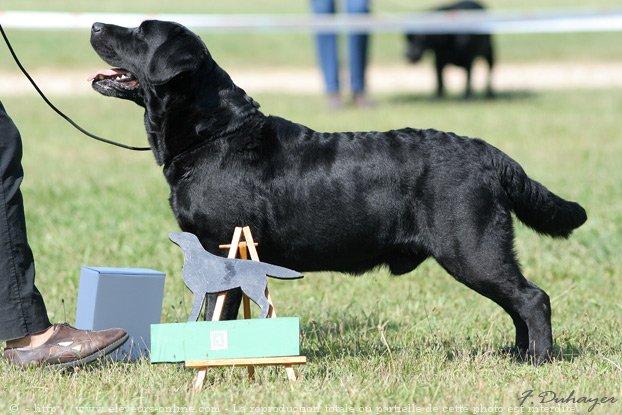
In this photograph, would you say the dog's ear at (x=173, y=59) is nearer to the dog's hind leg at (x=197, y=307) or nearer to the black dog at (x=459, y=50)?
the dog's hind leg at (x=197, y=307)

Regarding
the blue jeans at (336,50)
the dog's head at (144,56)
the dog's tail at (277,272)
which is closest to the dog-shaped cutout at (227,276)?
the dog's tail at (277,272)

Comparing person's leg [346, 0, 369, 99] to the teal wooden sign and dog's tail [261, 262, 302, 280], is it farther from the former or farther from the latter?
the teal wooden sign

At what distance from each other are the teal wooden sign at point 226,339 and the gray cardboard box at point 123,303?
0.76 m

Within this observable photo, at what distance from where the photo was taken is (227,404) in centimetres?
384

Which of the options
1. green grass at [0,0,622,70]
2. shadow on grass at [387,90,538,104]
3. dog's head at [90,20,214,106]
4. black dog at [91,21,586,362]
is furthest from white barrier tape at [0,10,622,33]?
green grass at [0,0,622,70]

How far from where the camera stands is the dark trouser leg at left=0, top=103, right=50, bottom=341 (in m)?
4.20

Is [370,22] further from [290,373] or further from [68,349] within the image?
[290,373]

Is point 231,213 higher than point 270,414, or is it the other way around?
point 231,213

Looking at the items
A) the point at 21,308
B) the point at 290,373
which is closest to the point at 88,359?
the point at 21,308

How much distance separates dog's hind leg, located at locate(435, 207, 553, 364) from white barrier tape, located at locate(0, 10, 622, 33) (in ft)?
24.5

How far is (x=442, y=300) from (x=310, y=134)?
72.3 inches

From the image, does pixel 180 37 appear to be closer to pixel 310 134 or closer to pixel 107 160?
pixel 310 134

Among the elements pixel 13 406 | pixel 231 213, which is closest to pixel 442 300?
pixel 231 213
